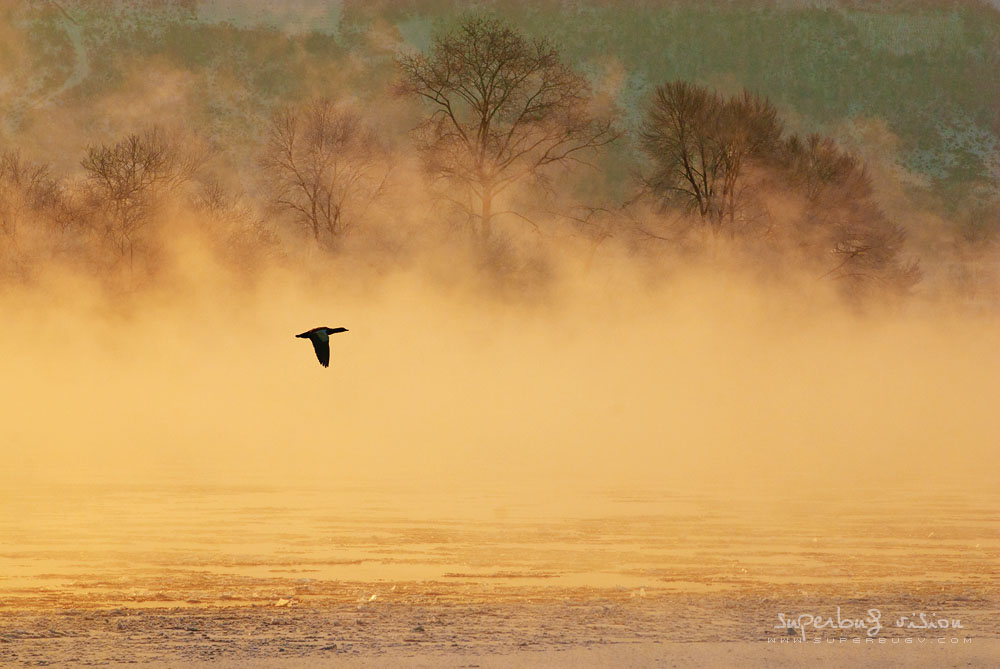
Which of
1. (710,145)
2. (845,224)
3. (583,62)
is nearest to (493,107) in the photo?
(710,145)

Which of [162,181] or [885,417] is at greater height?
[162,181]

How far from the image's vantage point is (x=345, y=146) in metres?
59.8

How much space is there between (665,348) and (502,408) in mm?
16796

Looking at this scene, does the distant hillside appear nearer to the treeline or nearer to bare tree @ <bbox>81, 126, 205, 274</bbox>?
the treeline

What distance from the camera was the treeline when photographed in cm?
5347

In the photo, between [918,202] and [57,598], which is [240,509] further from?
[918,202]

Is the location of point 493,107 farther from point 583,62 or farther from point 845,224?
point 583,62

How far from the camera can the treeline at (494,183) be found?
53.5 meters

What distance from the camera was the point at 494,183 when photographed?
177ft

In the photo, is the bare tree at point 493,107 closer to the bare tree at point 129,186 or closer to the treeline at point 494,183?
the treeline at point 494,183

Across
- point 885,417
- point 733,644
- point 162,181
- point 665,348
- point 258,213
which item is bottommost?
point 733,644

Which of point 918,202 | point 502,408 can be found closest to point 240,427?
point 502,408

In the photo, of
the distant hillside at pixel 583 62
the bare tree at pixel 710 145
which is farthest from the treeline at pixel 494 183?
the distant hillside at pixel 583 62

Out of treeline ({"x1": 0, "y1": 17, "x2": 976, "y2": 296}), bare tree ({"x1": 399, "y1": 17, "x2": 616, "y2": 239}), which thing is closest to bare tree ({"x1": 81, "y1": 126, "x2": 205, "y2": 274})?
treeline ({"x1": 0, "y1": 17, "x2": 976, "y2": 296})
